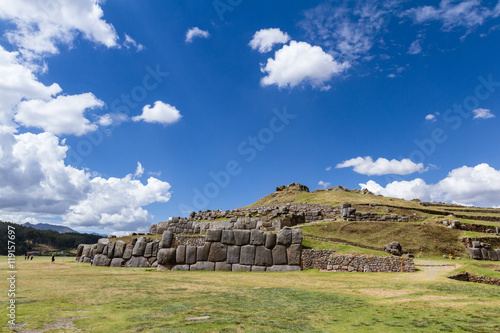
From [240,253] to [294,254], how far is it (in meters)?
3.91

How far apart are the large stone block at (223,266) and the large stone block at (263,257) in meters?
2.02

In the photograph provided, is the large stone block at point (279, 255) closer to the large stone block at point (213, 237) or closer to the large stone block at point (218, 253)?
the large stone block at point (218, 253)

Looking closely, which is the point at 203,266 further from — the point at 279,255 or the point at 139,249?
the point at 139,249

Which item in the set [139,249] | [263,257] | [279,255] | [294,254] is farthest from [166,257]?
[294,254]

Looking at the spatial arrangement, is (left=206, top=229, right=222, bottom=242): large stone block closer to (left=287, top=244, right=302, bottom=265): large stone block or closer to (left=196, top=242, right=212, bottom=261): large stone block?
(left=196, top=242, right=212, bottom=261): large stone block

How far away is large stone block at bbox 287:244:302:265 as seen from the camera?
2280 centimetres

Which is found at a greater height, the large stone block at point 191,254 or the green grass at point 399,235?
the green grass at point 399,235

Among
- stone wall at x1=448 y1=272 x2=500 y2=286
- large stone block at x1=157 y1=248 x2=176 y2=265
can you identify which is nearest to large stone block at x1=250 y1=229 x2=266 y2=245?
large stone block at x1=157 y1=248 x2=176 y2=265

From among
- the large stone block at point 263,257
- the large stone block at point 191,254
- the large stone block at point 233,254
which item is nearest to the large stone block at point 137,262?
the large stone block at point 191,254

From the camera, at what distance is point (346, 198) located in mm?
61969

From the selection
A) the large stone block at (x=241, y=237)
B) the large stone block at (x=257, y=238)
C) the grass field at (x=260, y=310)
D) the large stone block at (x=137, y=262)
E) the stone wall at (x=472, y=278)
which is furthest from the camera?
the large stone block at (x=137, y=262)

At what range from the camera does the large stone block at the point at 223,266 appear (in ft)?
76.4

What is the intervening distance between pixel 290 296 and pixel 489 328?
246 inches

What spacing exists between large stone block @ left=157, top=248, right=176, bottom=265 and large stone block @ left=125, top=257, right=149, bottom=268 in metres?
4.08
